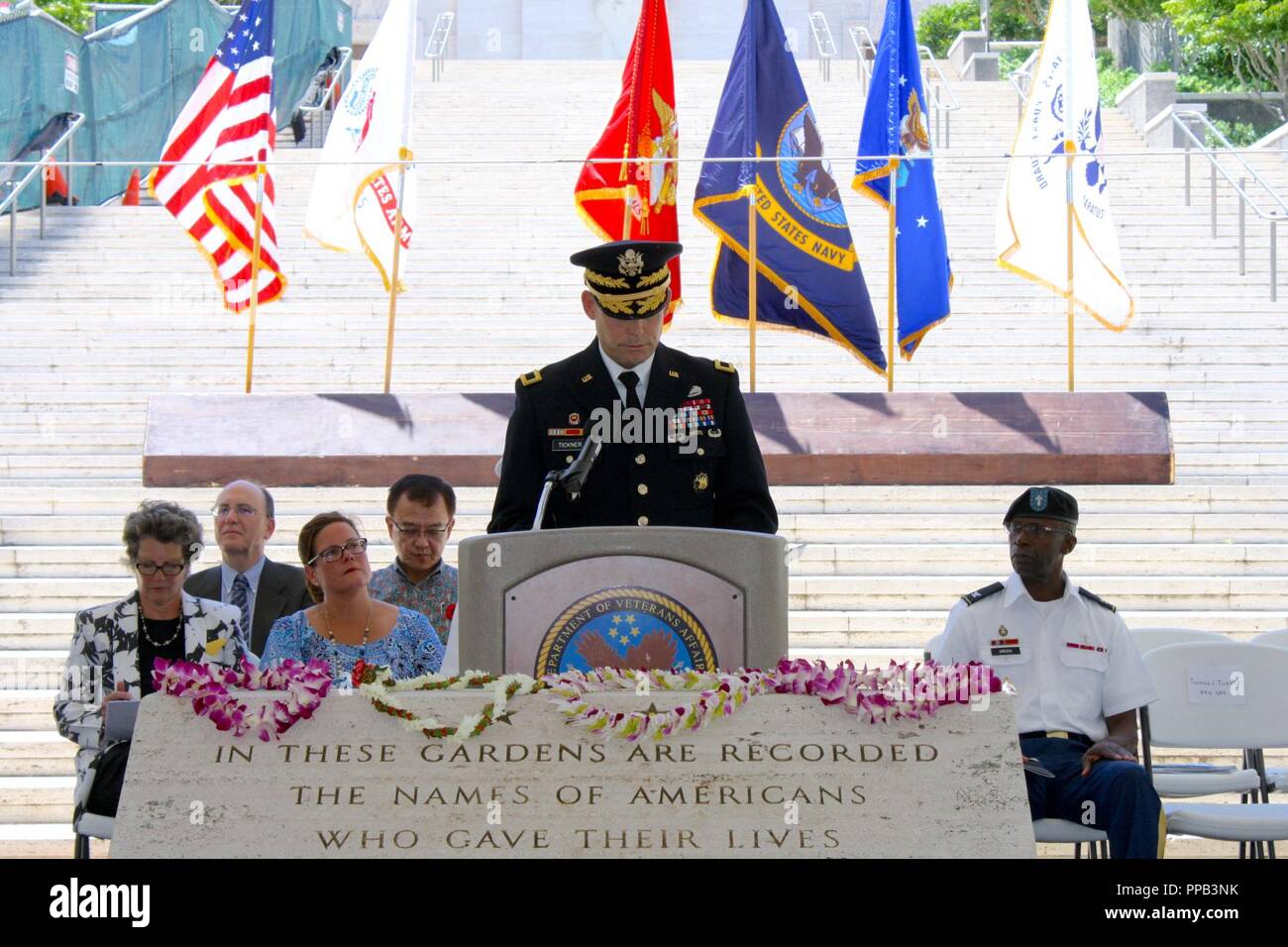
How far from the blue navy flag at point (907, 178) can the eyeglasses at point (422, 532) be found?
644 cm

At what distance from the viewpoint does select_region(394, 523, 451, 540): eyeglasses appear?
5.35m

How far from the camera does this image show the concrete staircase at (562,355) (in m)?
8.89

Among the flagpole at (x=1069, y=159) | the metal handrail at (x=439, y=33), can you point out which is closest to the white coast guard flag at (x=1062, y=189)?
the flagpole at (x=1069, y=159)

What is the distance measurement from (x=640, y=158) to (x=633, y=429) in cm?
763

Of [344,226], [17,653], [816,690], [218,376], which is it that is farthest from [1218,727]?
[218,376]

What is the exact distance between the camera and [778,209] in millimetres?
10984

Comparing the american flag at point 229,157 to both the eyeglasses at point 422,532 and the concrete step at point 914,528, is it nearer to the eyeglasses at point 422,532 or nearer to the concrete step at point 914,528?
the concrete step at point 914,528

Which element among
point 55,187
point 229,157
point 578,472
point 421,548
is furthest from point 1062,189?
point 55,187

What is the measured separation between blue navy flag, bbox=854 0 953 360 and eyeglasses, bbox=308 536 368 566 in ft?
23.5

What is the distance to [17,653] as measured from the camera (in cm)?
823

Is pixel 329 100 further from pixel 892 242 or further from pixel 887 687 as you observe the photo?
pixel 887 687
